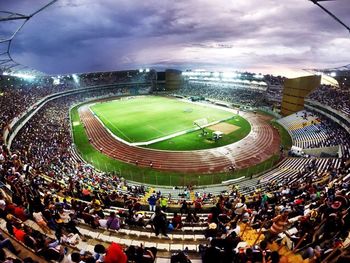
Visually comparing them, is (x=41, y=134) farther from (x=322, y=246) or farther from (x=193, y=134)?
(x=322, y=246)

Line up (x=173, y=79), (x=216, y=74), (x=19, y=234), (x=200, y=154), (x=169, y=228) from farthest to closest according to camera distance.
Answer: (x=173, y=79)
(x=216, y=74)
(x=200, y=154)
(x=169, y=228)
(x=19, y=234)

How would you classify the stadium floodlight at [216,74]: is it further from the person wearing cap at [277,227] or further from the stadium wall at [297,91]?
the person wearing cap at [277,227]

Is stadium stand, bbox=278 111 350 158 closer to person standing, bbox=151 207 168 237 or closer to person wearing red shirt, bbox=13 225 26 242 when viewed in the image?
person standing, bbox=151 207 168 237

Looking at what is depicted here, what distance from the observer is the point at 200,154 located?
A: 3288 centimetres

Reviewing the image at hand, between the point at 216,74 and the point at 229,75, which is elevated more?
the point at 216,74

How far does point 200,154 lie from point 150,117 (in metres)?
24.1

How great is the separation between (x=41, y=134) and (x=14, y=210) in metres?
30.6

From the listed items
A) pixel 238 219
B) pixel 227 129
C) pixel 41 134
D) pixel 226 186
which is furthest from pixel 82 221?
pixel 227 129

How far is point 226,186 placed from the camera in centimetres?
2434

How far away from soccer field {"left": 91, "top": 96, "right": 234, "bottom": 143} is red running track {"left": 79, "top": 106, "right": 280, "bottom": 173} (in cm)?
380

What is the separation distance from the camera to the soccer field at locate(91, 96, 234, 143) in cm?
4307

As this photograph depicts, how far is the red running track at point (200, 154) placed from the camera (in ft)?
97.8

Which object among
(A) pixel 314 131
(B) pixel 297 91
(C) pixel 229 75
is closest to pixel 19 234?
(A) pixel 314 131

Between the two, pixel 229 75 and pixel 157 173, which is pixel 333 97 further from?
pixel 229 75
